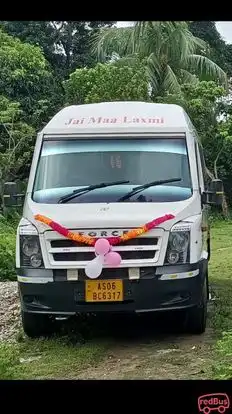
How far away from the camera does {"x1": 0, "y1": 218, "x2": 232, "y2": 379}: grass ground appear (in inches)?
200

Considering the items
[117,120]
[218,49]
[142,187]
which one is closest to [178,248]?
[142,187]

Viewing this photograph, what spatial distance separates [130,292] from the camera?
5.53 metres

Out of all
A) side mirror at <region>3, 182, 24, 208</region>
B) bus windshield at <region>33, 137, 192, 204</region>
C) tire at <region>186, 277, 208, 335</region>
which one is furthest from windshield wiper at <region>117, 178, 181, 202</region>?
side mirror at <region>3, 182, 24, 208</region>

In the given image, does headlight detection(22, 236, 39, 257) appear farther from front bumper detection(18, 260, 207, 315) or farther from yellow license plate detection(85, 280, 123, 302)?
yellow license plate detection(85, 280, 123, 302)

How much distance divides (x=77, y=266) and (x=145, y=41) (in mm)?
10976

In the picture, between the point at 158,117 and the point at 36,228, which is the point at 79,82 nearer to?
the point at 158,117

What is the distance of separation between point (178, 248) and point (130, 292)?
54 cm

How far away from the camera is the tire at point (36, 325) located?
6047 mm

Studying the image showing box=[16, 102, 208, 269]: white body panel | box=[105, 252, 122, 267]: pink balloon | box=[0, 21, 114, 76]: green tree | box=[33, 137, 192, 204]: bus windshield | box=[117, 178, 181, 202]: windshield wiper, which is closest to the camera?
box=[105, 252, 122, 267]: pink balloon
